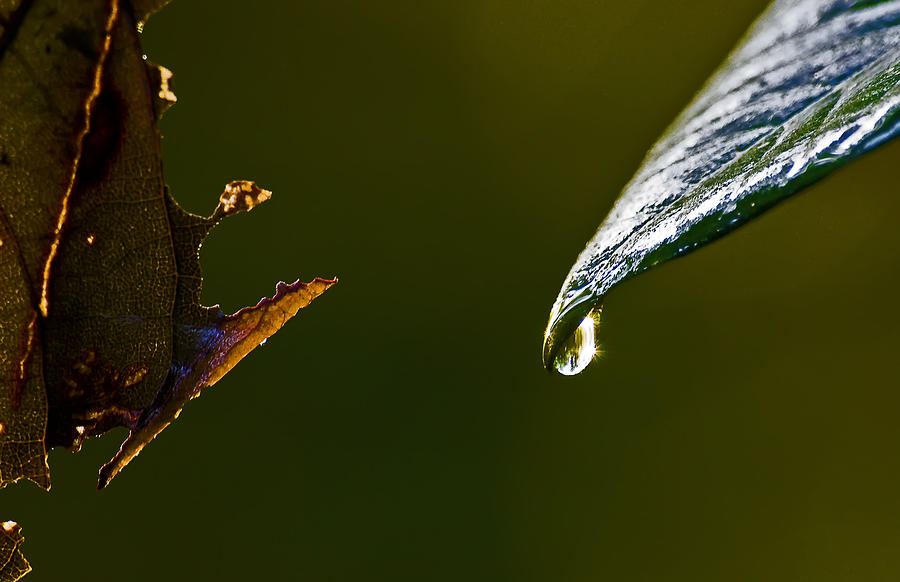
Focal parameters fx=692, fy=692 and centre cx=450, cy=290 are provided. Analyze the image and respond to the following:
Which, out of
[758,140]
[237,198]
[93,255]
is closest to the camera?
[758,140]

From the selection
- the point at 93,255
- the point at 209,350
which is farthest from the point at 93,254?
the point at 209,350

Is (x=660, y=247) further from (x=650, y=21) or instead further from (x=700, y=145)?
(x=650, y=21)

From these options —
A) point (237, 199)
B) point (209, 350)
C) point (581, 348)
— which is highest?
point (237, 199)

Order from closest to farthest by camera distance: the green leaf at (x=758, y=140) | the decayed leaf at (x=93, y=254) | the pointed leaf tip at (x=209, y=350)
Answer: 1. the green leaf at (x=758, y=140)
2. the decayed leaf at (x=93, y=254)
3. the pointed leaf tip at (x=209, y=350)

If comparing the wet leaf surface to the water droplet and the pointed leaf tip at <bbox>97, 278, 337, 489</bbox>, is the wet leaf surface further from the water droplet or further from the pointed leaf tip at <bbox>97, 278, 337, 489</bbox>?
the water droplet

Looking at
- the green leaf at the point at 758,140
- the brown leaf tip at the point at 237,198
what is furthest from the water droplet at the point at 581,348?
the brown leaf tip at the point at 237,198

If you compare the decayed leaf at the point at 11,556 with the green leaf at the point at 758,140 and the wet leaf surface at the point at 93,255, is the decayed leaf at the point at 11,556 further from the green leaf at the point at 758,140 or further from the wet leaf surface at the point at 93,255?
the green leaf at the point at 758,140

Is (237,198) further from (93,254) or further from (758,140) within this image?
(758,140)

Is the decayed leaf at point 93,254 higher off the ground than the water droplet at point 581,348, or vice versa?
the decayed leaf at point 93,254

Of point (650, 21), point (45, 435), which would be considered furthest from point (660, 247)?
point (650, 21)
